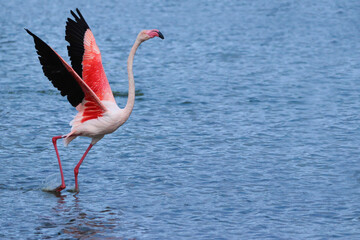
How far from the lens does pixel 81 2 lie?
24.5m

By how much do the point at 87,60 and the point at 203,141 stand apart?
86.6 inches

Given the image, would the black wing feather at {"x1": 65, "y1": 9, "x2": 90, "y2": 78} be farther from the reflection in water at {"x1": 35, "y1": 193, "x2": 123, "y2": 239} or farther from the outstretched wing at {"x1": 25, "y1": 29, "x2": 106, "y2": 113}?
the reflection in water at {"x1": 35, "y1": 193, "x2": 123, "y2": 239}

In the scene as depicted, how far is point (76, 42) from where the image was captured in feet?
29.8

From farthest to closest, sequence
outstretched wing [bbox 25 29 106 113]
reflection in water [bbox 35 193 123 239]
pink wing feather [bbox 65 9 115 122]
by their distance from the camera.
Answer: pink wing feather [bbox 65 9 115 122] < outstretched wing [bbox 25 29 106 113] < reflection in water [bbox 35 193 123 239]

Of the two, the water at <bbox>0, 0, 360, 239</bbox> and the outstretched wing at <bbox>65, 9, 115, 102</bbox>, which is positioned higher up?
the outstretched wing at <bbox>65, 9, 115, 102</bbox>

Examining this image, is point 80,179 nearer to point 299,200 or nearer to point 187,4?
point 299,200

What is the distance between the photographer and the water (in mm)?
7508

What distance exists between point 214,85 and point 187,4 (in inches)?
397

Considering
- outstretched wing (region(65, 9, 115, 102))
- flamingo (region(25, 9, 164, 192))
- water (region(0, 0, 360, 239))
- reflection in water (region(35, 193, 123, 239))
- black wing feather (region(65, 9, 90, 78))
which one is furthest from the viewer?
black wing feather (region(65, 9, 90, 78))

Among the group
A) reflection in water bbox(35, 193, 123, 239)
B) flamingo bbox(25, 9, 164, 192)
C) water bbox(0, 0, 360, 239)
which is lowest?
water bbox(0, 0, 360, 239)

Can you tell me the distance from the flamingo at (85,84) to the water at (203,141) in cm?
65

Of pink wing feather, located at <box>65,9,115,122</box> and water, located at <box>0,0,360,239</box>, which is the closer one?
water, located at <box>0,0,360,239</box>

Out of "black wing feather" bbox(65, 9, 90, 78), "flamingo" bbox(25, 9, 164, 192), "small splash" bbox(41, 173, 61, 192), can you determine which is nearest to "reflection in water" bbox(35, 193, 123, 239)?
"small splash" bbox(41, 173, 61, 192)

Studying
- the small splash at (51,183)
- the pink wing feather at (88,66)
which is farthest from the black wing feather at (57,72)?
the small splash at (51,183)
